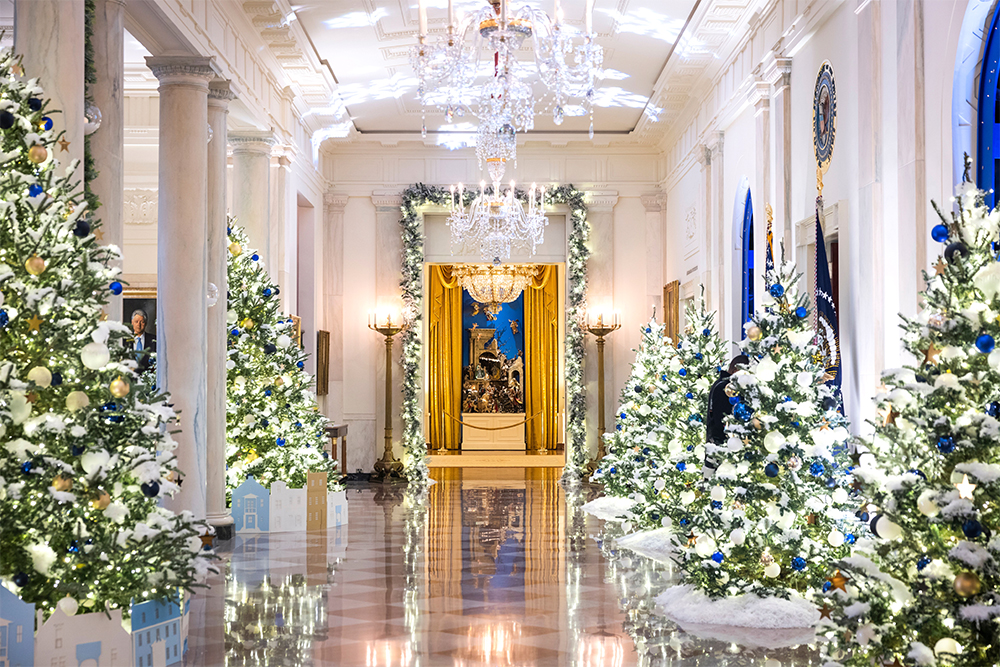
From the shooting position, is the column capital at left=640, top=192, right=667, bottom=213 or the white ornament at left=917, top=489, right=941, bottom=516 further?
the column capital at left=640, top=192, right=667, bottom=213

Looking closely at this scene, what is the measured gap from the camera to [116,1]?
6.75 meters

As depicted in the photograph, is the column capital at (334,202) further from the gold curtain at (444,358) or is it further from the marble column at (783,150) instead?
the marble column at (783,150)

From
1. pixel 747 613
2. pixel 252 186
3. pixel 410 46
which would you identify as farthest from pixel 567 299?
pixel 747 613

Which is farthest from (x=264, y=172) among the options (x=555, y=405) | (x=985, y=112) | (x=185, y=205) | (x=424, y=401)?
(x=555, y=405)

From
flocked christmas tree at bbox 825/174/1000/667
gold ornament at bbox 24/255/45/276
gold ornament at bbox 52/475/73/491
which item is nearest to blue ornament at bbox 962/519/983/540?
flocked christmas tree at bbox 825/174/1000/667

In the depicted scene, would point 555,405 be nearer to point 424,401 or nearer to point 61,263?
point 424,401

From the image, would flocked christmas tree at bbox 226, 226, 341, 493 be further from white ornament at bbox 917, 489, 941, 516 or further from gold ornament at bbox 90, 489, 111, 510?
white ornament at bbox 917, 489, 941, 516

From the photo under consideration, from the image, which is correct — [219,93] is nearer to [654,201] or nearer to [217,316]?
[217,316]

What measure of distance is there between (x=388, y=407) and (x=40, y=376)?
441 inches

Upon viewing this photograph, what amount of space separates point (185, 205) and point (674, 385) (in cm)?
459

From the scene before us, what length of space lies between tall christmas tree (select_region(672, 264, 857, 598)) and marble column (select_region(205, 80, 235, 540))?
4843 mm

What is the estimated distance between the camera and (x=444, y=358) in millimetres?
21844

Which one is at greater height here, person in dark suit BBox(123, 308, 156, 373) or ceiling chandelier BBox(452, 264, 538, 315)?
ceiling chandelier BBox(452, 264, 538, 315)

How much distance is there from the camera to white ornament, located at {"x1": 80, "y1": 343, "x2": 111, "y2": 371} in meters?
4.45
